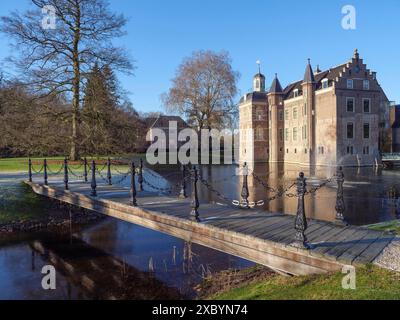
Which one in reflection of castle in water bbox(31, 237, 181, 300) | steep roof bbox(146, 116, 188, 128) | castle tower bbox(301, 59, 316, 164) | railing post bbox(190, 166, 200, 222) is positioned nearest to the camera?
reflection of castle in water bbox(31, 237, 181, 300)

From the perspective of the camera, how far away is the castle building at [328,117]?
36.8 metres

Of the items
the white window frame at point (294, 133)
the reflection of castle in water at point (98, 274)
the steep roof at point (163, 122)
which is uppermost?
the steep roof at point (163, 122)

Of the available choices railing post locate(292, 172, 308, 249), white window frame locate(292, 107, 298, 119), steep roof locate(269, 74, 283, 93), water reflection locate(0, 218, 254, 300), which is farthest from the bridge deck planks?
steep roof locate(269, 74, 283, 93)

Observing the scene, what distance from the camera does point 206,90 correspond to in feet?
135

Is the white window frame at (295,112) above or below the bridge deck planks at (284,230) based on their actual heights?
above

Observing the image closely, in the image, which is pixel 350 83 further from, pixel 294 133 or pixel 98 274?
pixel 98 274

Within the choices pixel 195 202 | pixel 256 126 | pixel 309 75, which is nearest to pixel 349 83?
pixel 309 75

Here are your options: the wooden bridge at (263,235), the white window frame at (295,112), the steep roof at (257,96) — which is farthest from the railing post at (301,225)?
the steep roof at (257,96)

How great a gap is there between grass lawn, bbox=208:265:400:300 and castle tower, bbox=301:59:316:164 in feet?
119

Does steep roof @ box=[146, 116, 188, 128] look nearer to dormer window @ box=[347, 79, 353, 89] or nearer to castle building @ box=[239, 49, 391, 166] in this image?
castle building @ box=[239, 49, 391, 166]

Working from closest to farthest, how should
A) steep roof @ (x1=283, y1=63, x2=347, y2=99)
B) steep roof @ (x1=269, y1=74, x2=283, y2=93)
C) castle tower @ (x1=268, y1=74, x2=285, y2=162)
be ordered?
steep roof @ (x1=283, y1=63, x2=347, y2=99) → steep roof @ (x1=269, y1=74, x2=283, y2=93) → castle tower @ (x1=268, y1=74, x2=285, y2=162)

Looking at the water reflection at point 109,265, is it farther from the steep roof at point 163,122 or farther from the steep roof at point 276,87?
the steep roof at point 163,122

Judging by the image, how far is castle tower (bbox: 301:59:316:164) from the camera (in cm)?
3890
